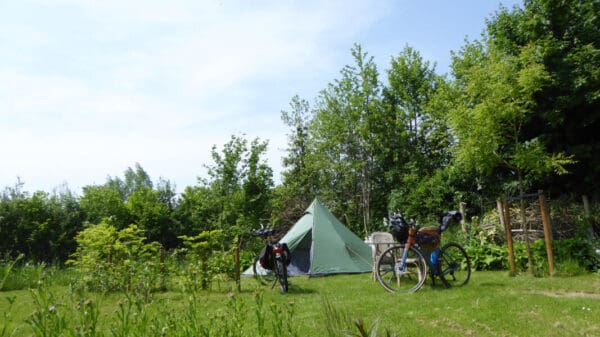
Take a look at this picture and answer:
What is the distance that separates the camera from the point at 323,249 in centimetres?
940

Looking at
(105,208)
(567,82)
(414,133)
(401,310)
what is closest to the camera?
(401,310)

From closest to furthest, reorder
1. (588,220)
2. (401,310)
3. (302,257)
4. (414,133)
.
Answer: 1. (401,310)
2. (588,220)
3. (302,257)
4. (414,133)

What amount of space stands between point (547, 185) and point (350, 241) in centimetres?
579

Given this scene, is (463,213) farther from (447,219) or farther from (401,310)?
(401,310)

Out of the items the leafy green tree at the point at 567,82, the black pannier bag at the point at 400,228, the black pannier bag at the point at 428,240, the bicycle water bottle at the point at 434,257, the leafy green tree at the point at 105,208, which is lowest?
the bicycle water bottle at the point at 434,257

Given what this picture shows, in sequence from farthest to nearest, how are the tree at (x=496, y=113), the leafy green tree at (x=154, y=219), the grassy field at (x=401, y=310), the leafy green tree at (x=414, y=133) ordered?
the leafy green tree at (x=414, y=133)
the leafy green tree at (x=154, y=219)
the tree at (x=496, y=113)
the grassy field at (x=401, y=310)

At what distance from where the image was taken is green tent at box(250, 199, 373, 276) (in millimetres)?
9164

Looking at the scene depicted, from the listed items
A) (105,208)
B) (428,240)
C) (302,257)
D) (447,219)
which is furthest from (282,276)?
(105,208)

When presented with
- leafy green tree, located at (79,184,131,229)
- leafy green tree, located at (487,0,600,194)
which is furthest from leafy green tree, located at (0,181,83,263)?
leafy green tree, located at (487,0,600,194)

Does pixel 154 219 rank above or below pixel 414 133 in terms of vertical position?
below

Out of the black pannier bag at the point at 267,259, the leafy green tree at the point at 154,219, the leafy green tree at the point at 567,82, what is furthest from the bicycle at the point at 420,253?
the leafy green tree at the point at 154,219

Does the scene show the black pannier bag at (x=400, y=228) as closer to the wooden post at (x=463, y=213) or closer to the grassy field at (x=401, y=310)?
the grassy field at (x=401, y=310)

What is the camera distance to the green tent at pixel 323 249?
9164 millimetres

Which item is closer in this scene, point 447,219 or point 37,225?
point 447,219
